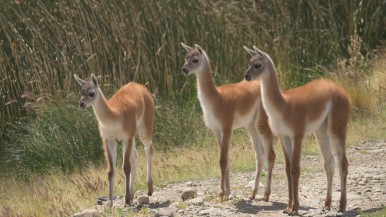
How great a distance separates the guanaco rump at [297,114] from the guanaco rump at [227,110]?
0.73 m

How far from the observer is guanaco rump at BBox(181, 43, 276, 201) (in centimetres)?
969

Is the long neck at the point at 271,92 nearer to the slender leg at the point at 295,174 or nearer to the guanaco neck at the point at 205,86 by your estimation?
the slender leg at the point at 295,174

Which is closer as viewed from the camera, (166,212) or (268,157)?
(166,212)

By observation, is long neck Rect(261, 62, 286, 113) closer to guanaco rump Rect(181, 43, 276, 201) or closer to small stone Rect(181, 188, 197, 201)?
guanaco rump Rect(181, 43, 276, 201)

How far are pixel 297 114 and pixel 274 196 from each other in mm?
1351

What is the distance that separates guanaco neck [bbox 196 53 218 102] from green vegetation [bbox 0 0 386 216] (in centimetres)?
248

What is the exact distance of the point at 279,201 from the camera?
9672 millimetres

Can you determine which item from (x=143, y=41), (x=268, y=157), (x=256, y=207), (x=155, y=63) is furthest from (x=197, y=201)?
(x=155, y=63)

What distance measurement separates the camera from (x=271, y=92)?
8.94 meters

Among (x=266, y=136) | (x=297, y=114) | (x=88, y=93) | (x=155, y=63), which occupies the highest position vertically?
(x=155, y=63)

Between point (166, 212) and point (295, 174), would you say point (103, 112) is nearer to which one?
point (166, 212)

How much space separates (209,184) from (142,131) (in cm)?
103

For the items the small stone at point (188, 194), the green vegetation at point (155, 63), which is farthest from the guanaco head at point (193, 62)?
the green vegetation at point (155, 63)

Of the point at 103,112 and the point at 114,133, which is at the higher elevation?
the point at 103,112
